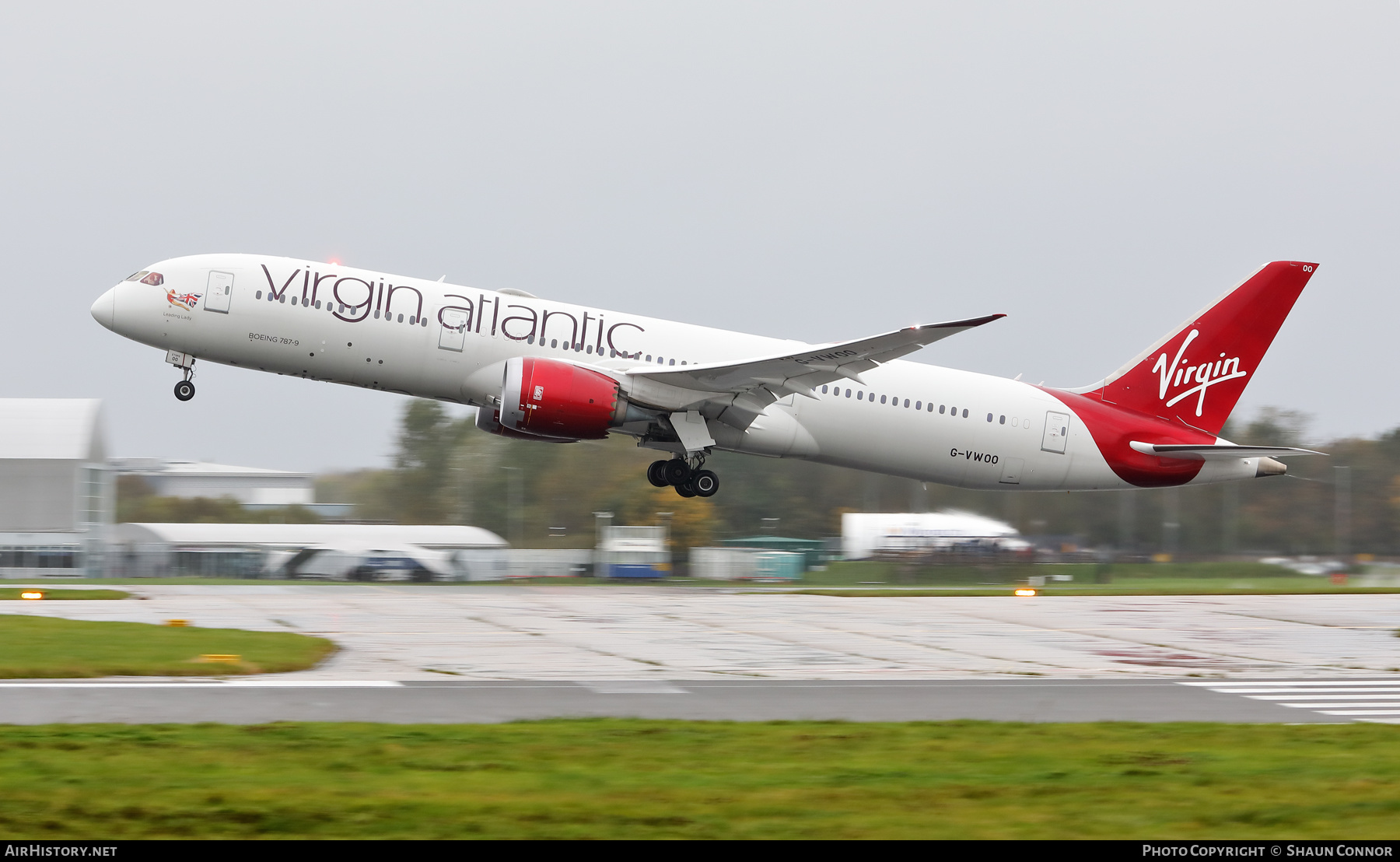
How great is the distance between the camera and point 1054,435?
34281mm

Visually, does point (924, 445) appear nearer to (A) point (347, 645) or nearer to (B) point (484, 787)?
(A) point (347, 645)

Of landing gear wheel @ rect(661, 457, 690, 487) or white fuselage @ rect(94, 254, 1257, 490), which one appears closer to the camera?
white fuselage @ rect(94, 254, 1257, 490)

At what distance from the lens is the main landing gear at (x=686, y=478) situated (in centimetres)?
3250

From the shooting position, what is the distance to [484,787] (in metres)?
10.3

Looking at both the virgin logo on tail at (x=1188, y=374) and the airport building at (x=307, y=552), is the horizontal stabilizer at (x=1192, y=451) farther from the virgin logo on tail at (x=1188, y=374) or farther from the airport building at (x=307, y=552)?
the airport building at (x=307, y=552)

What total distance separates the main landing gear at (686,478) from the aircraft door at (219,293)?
404 inches

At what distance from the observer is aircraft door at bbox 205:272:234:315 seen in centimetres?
2939

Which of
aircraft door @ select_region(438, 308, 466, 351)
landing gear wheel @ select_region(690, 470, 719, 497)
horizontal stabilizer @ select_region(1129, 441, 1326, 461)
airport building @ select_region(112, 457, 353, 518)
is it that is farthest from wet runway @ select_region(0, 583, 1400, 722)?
airport building @ select_region(112, 457, 353, 518)

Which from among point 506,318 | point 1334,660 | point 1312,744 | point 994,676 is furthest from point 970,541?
point 1312,744

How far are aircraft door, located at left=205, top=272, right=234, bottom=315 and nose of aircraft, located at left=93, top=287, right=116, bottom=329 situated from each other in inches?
91.2

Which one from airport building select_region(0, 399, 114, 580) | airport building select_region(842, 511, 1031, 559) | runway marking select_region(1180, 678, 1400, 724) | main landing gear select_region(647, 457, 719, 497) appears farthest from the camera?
airport building select_region(0, 399, 114, 580)

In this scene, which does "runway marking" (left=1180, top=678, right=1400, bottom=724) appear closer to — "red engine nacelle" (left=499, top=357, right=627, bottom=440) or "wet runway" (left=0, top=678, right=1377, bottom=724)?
"wet runway" (left=0, top=678, right=1377, bottom=724)
